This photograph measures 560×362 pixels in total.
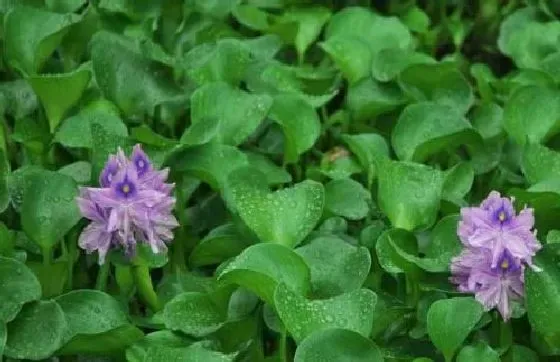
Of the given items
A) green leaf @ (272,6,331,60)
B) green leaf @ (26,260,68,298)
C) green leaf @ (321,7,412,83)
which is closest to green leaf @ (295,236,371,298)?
green leaf @ (26,260,68,298)

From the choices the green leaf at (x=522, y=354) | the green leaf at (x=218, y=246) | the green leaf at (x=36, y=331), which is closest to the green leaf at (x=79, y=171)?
the green leaf at (x=218, y=246)

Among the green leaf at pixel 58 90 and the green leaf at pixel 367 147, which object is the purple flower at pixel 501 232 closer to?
the green leaf at pixel 367 147

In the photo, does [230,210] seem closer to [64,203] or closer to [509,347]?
[64,203]

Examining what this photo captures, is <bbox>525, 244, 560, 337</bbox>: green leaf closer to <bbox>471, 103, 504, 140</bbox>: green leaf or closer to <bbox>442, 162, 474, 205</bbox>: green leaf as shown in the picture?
<bbox>442, 162, 474, 205</bbox>: green leaf

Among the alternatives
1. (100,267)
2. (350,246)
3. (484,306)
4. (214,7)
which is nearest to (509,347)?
(484,306)

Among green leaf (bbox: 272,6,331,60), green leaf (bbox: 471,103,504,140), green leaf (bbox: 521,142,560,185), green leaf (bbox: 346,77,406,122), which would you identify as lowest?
green leaf (bbox: 471,103,504,140)
